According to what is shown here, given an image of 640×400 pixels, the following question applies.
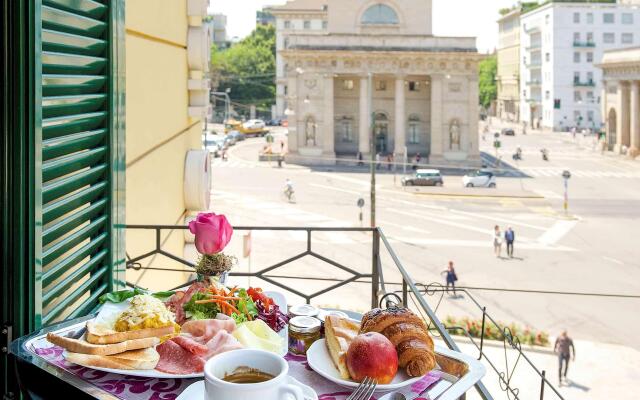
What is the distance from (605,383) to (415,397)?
11.5 m

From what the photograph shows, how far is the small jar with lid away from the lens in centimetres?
272

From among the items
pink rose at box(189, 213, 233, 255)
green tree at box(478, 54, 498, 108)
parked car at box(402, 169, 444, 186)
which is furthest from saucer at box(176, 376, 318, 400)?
green tree at box(478, 54, 498, 108)

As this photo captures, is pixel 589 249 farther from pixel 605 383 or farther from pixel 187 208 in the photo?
pixel 187 208

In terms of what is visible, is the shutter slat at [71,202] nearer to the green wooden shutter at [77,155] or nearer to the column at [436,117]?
the green wooden shutter at [77,155]

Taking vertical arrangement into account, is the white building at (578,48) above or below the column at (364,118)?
above

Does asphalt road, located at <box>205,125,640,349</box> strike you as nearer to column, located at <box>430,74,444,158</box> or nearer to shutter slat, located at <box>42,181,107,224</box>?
shutter slat, located at <box>42,181,107,224</box>

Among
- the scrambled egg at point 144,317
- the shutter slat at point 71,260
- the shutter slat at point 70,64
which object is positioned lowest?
the scrambled egg at point 144,317

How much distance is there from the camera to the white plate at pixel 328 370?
7.55 feet

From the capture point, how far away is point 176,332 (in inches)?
105

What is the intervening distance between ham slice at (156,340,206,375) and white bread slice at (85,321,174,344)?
7cm

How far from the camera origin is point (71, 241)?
3293 millimetres

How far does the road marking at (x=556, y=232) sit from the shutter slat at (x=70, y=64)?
83.4 ft

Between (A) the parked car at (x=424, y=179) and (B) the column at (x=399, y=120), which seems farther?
(B) the column at (x=399, y=120)

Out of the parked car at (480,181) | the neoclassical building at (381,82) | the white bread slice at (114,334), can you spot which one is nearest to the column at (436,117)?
the neoclassical building at (381,82)
